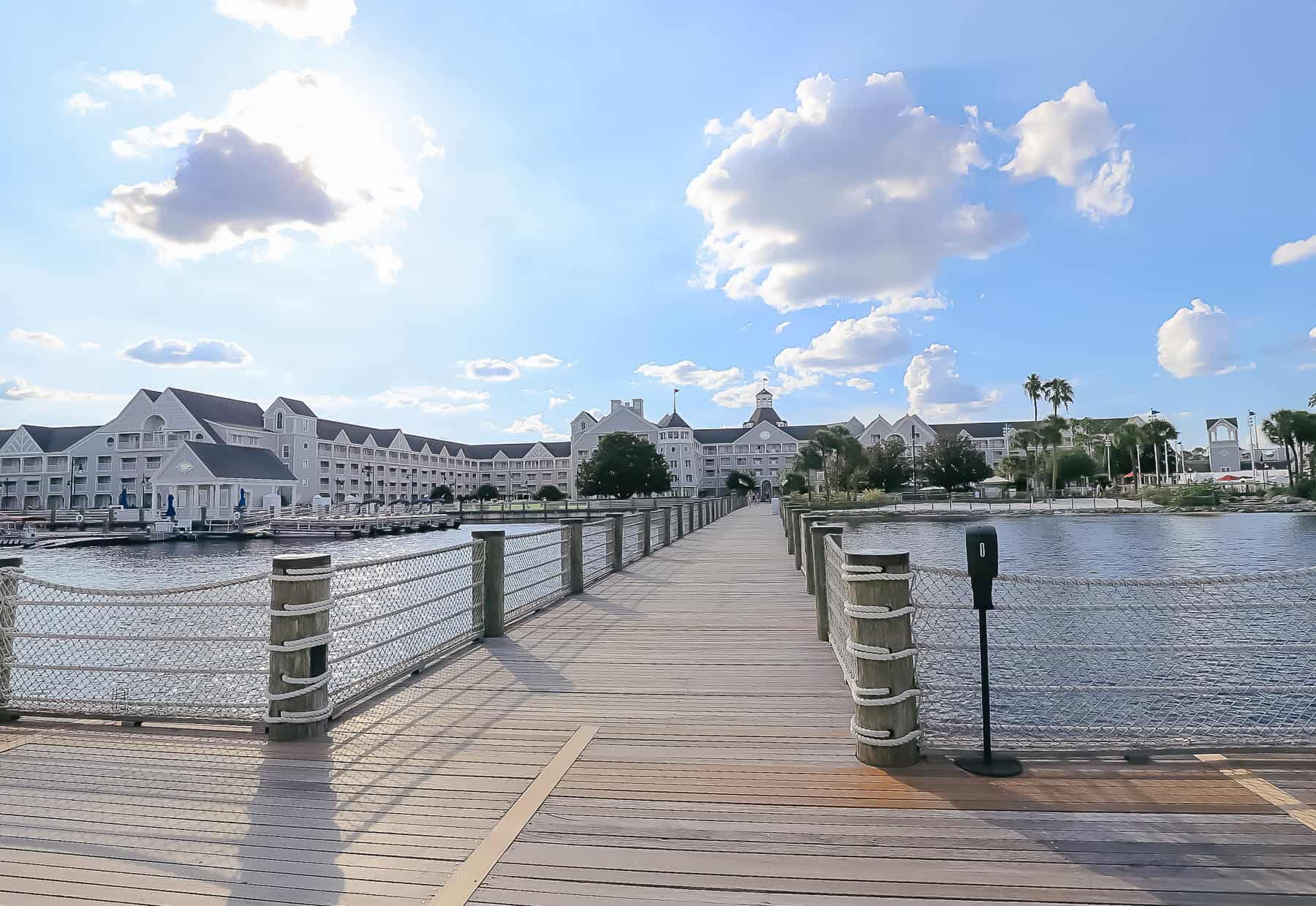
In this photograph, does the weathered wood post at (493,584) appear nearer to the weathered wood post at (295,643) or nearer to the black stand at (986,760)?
the weathered wood post at (295,643)

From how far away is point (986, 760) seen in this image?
3734mm

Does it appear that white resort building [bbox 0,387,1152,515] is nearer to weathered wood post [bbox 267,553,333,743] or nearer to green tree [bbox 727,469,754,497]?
green tree [bbox 727,469,754,497]

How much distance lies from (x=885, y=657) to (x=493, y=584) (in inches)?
179

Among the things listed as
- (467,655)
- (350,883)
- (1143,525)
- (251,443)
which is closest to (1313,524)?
(1143,525)

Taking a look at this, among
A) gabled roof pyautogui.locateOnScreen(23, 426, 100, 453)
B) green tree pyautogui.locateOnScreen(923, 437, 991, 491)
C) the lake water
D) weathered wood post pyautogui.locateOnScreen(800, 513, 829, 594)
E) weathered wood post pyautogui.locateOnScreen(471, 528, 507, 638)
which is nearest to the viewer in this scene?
weathered wood post pyautogui.locateOnScreen(471, 528, 507, 638)

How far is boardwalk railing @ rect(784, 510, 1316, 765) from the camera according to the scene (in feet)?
12.3

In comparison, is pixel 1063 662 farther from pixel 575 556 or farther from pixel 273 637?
pixel 273 637

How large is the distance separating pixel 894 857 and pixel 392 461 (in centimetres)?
9961

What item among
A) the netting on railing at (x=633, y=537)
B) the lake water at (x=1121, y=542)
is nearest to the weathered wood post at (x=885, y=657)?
the lake water at (x=1121, y=542)

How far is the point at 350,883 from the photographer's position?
A: 2.73 metres

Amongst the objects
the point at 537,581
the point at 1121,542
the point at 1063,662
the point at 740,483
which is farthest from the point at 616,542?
the point at 740,483

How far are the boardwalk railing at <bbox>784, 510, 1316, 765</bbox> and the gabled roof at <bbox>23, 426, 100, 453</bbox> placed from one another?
82867 millimetres

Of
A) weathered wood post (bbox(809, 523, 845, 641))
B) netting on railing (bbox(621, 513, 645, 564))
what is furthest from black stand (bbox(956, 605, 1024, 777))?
netting on railing (bbox(621, 513, 645, 564))

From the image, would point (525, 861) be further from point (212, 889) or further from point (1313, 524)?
point (1313, 524)
